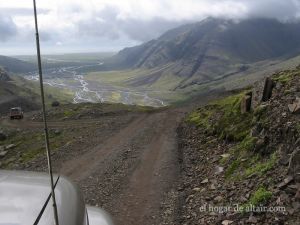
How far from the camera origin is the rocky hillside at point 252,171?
11531 mm

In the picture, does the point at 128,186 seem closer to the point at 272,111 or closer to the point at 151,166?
the point at 151,166

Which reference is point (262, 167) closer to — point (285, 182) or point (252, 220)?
point (285, 182)

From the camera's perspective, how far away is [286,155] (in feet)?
43.9

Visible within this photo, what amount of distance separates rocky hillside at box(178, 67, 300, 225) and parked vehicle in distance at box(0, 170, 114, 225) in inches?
291

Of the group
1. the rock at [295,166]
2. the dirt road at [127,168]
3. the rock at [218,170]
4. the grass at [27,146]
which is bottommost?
the grass at [27,146]

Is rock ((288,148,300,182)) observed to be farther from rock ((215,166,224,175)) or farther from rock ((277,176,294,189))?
rock ((215,166,224,175))

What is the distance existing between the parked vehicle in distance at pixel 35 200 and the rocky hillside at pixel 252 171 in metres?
7.39

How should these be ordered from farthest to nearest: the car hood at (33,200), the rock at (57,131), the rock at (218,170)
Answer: the rock at (57,131) → the rock at (218,170) → the car hood at (33,200)

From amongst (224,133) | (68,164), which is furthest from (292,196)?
(68,164)

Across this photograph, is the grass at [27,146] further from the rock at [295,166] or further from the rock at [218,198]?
the rock at [295,166]

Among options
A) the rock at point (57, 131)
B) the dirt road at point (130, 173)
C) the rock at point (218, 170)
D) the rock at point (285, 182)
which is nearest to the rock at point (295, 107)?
the rock at point (218, 170)

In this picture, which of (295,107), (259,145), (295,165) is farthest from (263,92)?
(295,165)

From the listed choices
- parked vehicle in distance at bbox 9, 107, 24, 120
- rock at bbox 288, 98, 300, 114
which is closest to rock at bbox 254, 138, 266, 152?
rock at bbox 288, 98, 300, 114

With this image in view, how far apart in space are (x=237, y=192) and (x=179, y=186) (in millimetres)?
4737
